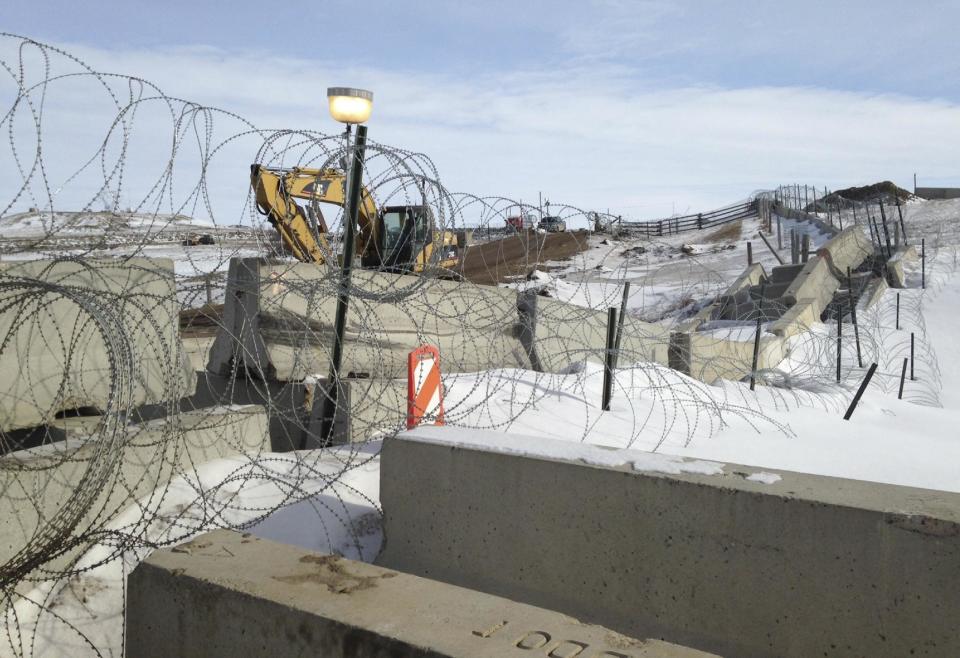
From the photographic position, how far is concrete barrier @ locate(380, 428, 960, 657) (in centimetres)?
304

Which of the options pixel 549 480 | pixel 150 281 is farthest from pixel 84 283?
pixel 549 480

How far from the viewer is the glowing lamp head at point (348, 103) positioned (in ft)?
18.9

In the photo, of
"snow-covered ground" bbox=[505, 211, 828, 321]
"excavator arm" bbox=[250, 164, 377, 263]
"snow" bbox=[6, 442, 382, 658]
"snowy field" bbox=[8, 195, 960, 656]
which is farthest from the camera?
"snow-covered ground" bbox=[505, 211, 828, 321]

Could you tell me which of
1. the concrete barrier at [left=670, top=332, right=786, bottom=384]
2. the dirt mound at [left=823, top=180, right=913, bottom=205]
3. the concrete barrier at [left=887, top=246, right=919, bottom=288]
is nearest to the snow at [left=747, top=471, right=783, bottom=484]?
the concrete barrier at [left=670, top=332, right=786, bottom=384]

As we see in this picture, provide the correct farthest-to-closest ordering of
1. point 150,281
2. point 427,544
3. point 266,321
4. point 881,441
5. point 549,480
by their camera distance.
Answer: point 266,321 < point 881,441 < point 150,281 < point 427,544 < point 549,480

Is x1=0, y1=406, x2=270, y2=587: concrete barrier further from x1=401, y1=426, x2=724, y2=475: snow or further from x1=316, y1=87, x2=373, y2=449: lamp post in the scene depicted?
x1=401, y1=426, x2=724, y2=475: snow

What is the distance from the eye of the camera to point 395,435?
4238 millimetres

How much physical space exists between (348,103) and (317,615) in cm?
393

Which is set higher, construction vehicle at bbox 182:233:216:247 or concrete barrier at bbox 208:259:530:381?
construction vehicle at bbox 182:233:216:247

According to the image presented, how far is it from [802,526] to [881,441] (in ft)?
18.7

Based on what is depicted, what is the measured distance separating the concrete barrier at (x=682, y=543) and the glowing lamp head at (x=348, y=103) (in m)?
2.53

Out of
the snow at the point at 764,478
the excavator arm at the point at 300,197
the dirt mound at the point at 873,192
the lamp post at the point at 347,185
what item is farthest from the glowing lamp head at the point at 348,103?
the dirt mound at the point at 873,192

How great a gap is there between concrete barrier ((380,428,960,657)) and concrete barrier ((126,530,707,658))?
33.8 inches

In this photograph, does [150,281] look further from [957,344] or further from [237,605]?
[957,344]
